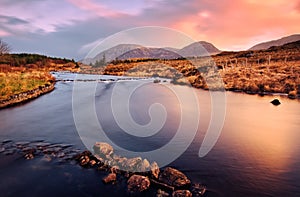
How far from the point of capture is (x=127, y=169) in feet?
31.5

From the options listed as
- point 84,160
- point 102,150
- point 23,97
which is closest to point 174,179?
point 102,150

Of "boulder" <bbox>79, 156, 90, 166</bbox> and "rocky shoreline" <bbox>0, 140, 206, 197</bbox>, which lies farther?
"boulder" <bbox>79, 156, 90, 166</bbox>

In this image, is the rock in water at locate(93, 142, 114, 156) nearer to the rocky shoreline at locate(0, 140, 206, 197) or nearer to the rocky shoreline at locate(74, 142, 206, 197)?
the rocky shoreline at locate(0, 140, 206, 197)

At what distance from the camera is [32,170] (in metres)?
10.2

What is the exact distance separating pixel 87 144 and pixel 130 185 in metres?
5.62

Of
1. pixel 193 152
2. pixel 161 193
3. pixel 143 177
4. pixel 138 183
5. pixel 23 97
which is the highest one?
pixel 23 97

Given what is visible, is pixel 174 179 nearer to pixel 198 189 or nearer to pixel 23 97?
pixel 198 189

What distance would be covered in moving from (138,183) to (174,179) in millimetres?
1368

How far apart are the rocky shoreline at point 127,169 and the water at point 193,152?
1.25ft

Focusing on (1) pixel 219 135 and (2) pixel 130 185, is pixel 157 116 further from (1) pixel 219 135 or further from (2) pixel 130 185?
(2) pixel 130 185

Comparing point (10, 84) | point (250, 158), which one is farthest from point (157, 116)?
point (10, 84)

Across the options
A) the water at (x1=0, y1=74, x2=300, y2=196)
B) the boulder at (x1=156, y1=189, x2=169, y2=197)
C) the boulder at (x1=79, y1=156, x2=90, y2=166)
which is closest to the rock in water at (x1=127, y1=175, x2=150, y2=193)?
the water at (x1=0, y1=74, x2=300, y2=196)

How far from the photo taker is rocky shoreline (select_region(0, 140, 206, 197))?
27.7 ft

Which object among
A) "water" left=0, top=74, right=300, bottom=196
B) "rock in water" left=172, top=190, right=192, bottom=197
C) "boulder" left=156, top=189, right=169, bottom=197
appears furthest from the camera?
"water" left=0, top=74, right=300, bottom=196
